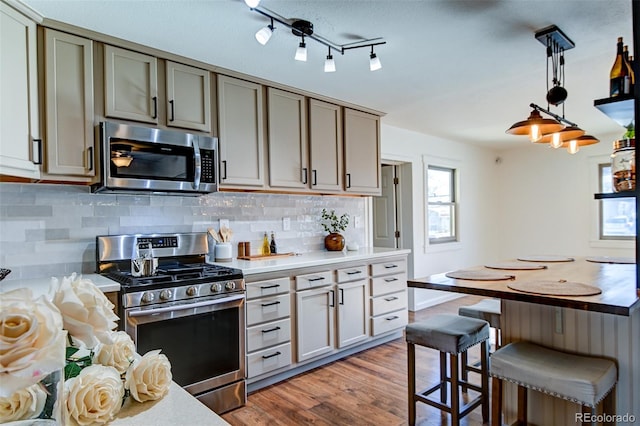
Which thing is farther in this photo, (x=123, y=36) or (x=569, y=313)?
(x=123, y=36)

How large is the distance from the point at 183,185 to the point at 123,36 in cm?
98

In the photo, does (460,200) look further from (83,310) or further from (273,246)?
(83,310)

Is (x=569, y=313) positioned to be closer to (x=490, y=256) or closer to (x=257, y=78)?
(x=257, y=78)

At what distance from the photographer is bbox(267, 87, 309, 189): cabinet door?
3.24m

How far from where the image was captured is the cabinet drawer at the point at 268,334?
2723 mm

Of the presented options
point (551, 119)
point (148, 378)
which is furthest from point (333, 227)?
point (148, 378)

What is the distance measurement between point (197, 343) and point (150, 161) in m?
1.22

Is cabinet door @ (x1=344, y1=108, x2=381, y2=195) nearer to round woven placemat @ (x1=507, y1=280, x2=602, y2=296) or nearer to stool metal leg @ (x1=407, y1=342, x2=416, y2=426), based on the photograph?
stool metal leg @ (x1=407, y1=342, x2=416, y2=426)

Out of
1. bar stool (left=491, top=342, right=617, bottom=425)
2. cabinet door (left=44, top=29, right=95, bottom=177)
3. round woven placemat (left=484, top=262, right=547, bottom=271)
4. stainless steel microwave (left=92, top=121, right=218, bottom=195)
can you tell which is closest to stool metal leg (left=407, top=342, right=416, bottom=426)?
bar stool (left=491, top=342, right=617, bottom=425)

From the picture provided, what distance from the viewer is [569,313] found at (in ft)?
6.50

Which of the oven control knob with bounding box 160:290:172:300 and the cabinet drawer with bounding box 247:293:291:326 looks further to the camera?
the cabinet drawer with bounding box 247:293:291:326

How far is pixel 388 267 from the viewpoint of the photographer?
376cm

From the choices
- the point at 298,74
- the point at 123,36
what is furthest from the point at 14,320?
the point at 298,74

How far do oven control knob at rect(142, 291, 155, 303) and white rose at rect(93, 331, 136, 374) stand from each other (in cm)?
156
